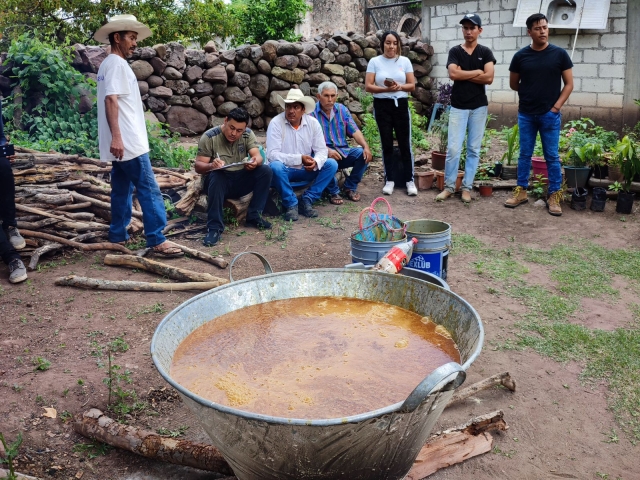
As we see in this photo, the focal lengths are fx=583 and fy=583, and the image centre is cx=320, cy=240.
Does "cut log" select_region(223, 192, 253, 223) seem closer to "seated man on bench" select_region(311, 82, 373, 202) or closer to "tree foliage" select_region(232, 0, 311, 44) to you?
"seated man on bench" select_region(311, 82, 373, 202)

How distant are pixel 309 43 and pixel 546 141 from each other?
590 cm

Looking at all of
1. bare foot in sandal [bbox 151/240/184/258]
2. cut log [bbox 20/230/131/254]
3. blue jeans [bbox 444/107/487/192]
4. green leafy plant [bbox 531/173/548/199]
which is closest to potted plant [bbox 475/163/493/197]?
blue jeans [bbox 444/107/487/192]

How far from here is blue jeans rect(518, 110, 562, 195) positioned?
6520 mm

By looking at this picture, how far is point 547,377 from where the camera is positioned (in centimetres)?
348

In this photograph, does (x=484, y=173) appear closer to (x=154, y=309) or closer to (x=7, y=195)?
(x=154, y=309)

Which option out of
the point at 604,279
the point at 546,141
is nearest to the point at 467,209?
the point at 546,141

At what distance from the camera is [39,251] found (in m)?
5.09

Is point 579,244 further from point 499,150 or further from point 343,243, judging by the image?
point 499,150

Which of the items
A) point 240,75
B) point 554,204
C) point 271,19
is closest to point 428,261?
point 554,204

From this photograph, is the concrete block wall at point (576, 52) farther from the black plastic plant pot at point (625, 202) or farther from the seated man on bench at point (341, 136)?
the seated man on bench at point (341, 136)

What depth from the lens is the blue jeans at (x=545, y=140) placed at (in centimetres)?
652

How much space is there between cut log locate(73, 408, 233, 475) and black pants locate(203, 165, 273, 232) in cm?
312

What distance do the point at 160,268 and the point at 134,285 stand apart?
34 centimetres

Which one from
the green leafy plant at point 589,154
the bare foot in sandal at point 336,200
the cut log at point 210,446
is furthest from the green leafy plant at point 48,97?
the green leafy plant at point 589,154
